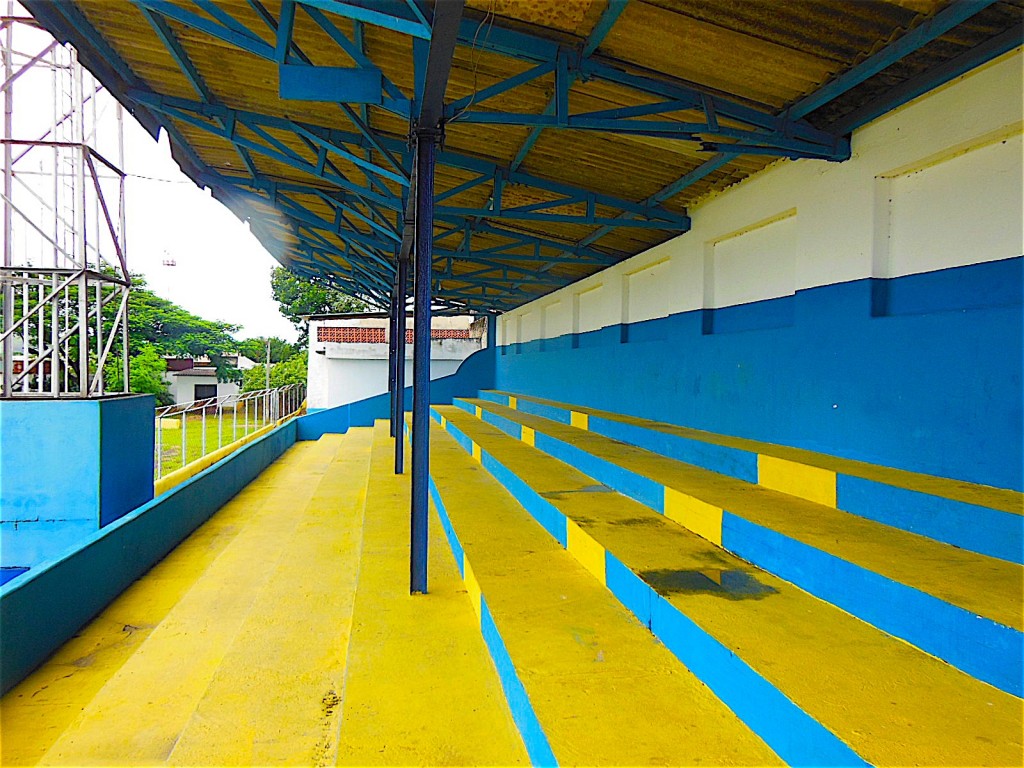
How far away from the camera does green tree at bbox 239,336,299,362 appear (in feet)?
103


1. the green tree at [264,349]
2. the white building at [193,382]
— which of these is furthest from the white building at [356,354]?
the green tree at [264,349]

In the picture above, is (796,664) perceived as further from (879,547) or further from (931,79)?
(931,79)

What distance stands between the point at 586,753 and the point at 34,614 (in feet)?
12.1

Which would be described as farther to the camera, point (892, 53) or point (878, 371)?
point (878, 371)

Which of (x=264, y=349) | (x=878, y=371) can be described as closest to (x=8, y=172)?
(x=878, y=371)

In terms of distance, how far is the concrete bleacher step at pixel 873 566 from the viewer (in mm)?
1715

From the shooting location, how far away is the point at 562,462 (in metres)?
5.31

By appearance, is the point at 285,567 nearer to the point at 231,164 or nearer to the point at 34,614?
the point at 34,614

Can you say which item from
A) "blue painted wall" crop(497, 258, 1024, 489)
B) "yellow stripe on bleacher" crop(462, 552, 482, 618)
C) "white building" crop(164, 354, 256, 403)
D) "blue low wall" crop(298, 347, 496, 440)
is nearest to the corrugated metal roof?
"blue painted wall" crop(497, 258, 1024, 489)

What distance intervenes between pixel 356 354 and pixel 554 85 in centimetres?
1387

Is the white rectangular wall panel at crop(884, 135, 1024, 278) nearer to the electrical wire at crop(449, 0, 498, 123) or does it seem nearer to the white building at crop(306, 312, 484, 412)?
the electrical wire at crop(449, 0, 498, 123)

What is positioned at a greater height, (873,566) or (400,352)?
(400,352)

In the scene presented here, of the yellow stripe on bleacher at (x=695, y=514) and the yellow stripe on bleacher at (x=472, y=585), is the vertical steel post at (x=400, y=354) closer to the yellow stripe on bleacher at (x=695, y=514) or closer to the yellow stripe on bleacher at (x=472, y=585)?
the yellow stripe on bleacher at (x=472, y=585)

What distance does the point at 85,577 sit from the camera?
434 centimetres
